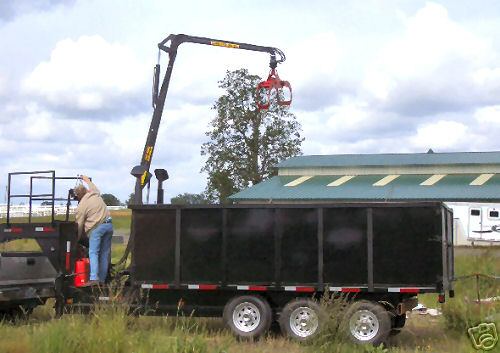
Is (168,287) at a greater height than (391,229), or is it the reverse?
(391,229)

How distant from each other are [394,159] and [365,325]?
1516 inches

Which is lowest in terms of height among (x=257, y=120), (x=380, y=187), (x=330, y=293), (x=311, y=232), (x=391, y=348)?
(x=391, y=348)

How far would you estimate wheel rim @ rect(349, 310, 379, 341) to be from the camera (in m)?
9.64

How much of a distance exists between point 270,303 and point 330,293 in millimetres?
945

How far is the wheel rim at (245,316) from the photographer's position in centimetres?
1025

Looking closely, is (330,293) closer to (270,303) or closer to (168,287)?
(270,303)

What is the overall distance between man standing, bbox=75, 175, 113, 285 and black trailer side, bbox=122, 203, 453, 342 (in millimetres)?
786

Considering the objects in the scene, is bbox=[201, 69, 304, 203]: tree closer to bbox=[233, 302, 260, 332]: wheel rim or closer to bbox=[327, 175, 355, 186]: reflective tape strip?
bbox=[327, 175, 355, 186]: reflective tape strip

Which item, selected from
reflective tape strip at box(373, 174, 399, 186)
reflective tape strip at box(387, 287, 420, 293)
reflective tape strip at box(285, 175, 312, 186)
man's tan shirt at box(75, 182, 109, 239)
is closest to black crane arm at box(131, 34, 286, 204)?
man's tan shirt at box(75, 182, 109, 239)

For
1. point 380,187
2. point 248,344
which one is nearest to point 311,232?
point 248,344

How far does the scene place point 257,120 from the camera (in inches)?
2359

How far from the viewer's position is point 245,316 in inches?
405

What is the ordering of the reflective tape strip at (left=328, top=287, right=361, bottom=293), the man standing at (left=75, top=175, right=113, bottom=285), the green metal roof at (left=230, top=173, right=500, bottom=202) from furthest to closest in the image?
the green metal roof at (left=230, top=173, right=500, bottom=202)
the man standing at (left=75, top=175, right=113, bottom=285)
the reflective tape strip at (left=328, top=287, right=361, bottom=293)

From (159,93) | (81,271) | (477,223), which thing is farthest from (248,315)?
(477,223)
